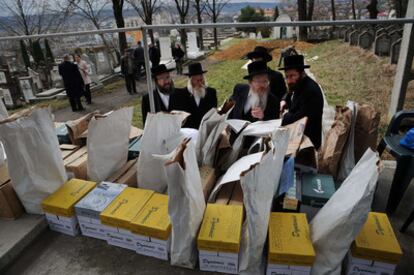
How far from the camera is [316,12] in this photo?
37469mm

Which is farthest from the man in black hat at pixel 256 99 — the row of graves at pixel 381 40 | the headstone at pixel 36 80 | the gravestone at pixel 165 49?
the gravestone at pixel 165 49

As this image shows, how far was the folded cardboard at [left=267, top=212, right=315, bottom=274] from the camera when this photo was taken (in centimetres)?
173

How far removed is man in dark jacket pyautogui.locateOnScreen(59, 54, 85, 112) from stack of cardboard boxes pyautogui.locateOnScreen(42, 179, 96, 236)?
6.46m

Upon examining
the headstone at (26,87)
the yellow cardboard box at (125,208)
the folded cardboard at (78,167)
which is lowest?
the headstone at (26,87)

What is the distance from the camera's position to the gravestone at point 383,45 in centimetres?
986

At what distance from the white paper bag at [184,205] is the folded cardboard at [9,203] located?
144 centimetres

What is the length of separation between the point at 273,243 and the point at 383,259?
656mm

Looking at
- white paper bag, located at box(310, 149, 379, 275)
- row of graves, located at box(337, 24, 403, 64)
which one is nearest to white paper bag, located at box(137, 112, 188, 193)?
white paper bag, located at box(310, 149, 379, 275)

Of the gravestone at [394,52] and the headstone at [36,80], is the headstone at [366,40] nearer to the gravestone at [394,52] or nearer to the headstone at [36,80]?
the gravestone at [394,52]

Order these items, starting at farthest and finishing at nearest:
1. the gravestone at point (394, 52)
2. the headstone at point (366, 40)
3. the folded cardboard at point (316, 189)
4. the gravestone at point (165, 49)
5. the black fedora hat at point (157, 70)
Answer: the gravestone at point (165, 49), the headstone at point (366, 40), the gravestone at point (394, 52), the black fedora hat at point (157, 70), the folded cardboard at point (316, 189)

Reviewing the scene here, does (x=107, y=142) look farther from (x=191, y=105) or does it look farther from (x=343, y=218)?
(x=343, y=218)

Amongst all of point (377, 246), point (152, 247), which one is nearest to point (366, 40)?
point (377, 246)

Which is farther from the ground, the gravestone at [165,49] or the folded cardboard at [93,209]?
the gravestone at [165,49]

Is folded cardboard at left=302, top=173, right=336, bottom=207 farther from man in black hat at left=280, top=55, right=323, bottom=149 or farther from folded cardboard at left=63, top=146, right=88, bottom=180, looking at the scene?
folded cardboard at left=63, top=146, right=88, bottom=180
